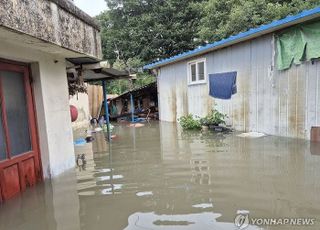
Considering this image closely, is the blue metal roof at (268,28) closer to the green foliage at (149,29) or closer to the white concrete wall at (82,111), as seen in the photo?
the white concrete wall at (82,111)

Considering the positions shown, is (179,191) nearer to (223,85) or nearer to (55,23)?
(55,23)

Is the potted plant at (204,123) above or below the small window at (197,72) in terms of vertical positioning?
below

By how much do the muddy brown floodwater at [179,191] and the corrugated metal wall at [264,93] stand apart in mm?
858

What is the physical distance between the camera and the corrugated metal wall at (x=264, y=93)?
6.90 m

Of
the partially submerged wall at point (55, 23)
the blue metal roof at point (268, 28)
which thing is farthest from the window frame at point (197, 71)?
the partially submerged wall at point (55, 23)

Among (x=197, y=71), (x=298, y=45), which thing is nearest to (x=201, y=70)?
(x=197, y=71)

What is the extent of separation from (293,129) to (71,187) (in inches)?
231

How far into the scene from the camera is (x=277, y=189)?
12.9ft

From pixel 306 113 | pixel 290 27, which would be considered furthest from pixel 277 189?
pixel 290 27

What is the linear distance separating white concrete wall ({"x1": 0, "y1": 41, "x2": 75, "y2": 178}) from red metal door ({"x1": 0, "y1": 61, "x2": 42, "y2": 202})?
132mm

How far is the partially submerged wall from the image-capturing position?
2.72 metres

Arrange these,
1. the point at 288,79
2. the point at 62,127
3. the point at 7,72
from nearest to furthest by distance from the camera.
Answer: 1. the point at 7,72
2. the point at 62,127
3. the point at 288,79

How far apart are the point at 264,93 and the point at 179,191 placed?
527cm

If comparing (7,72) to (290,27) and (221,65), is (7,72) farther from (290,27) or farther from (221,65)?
(221,65)
